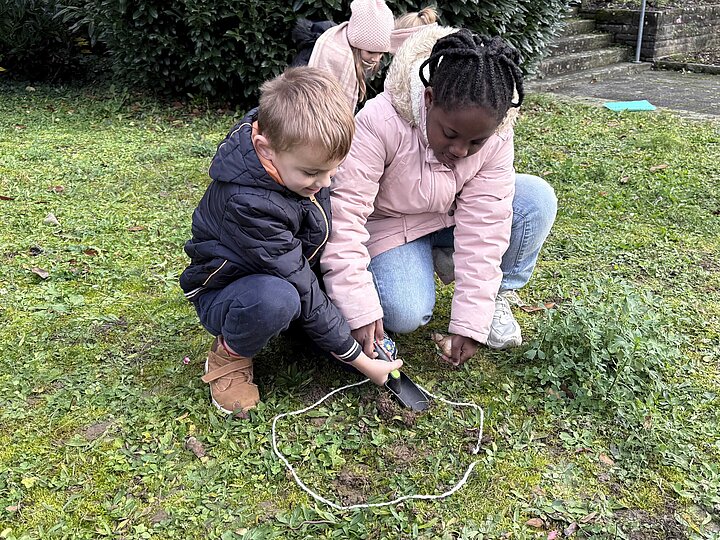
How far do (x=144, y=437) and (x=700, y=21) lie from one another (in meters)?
10.5

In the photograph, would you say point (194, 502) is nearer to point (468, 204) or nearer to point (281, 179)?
point (281, 179)

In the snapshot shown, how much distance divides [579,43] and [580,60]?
561mm

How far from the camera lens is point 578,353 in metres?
2.57

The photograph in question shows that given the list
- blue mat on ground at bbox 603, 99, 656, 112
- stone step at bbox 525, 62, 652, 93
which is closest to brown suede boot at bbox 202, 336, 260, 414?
blue mat on ground at bbox 603, 99, 656, 112

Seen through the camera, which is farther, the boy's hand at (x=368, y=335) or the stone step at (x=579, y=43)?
the stone step at (x=579, y=43)

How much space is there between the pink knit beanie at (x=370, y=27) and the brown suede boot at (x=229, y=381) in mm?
2024

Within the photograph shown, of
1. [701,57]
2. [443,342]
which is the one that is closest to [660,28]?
[701,57]

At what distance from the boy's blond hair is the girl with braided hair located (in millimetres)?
352

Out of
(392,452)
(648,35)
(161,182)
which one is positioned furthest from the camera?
(648,35)

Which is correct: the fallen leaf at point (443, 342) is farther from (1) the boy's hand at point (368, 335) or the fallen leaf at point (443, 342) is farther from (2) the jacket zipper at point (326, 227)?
(2) the jacket zipper at point (326, 227)

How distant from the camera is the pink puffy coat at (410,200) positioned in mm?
2395

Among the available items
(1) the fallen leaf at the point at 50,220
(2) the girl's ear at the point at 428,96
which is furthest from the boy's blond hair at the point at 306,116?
(1) the fallen leaf at the point at 50,220

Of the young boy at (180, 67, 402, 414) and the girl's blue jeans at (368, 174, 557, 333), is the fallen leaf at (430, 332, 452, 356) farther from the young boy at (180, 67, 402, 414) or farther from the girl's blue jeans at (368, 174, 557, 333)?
the young boy at (180, 67, 402, 414)

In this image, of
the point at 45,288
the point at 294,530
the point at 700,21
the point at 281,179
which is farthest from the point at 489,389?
the point at 700,21
